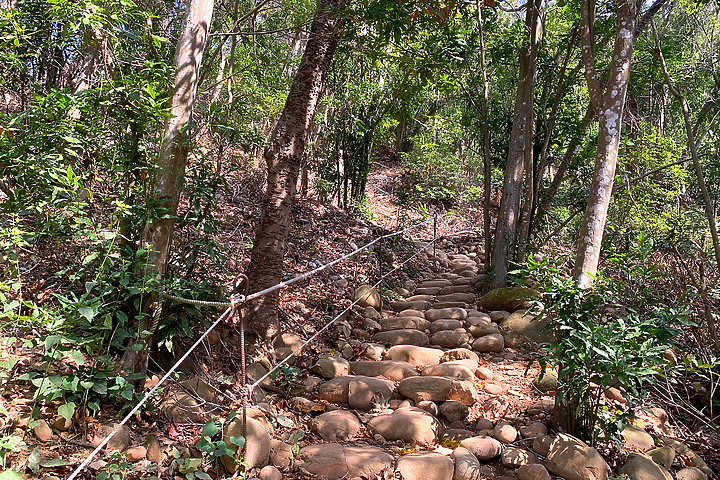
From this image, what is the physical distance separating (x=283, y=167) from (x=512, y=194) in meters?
3.69

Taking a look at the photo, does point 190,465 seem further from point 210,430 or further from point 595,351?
point 595,351

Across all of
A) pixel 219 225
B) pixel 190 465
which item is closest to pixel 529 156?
pixel 219 225

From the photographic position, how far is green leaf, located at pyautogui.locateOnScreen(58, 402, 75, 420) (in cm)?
235

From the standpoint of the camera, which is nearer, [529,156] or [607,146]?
[607,146]

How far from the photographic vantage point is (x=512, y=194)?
6566 millimetres

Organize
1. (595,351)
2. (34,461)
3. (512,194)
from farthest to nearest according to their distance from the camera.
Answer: (512,194) < (595,351) < (34,461)

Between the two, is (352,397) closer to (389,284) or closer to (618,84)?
(618,84)

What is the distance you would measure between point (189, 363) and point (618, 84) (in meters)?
3.68

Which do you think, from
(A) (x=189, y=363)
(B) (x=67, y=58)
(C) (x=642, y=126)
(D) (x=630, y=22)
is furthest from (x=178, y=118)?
(C) (x=642, y=126)

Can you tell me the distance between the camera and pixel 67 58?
18.2 ft

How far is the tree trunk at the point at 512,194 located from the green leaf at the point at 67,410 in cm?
526

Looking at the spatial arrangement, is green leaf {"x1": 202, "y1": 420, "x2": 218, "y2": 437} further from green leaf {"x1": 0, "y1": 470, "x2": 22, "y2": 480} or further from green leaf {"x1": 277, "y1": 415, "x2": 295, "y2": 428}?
green leaf {"x1": 0, "y1": 470, "x2": 22, "y2": 480}

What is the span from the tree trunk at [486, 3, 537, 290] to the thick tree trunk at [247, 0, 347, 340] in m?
3.28

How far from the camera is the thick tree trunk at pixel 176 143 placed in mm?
2936
